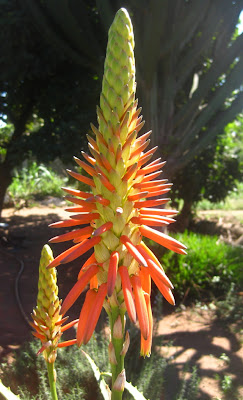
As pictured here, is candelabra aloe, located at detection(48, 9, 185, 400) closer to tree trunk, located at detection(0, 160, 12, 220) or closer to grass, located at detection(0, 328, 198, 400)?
grass, located at detection(0, 328, 198, 400)

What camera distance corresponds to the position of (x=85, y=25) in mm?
4992

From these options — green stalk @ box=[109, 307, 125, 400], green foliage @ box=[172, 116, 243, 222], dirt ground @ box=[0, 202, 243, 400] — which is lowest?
dirt ground @ box=[0, 202, 243, 400]

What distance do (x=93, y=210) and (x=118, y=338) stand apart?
370 mm

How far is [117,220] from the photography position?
0.93 m

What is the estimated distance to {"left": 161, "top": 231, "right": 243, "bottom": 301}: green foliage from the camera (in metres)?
5.33

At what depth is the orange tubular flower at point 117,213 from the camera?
0.90 m

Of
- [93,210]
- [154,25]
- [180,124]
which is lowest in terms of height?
[93,210]

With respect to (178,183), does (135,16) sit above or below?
above

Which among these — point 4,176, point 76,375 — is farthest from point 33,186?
point 76,375

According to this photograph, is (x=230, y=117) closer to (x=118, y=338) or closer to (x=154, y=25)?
(x=154, y=25)

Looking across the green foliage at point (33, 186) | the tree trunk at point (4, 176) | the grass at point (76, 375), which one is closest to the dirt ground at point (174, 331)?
the grass at point (76, 375)

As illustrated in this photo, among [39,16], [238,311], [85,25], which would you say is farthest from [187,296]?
[39,16]

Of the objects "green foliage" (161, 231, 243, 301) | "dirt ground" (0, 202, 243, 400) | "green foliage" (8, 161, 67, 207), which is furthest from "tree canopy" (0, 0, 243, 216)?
"green foliage" (8, 161, 67, 207)

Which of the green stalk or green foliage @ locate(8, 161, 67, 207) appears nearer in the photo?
the green stalk
